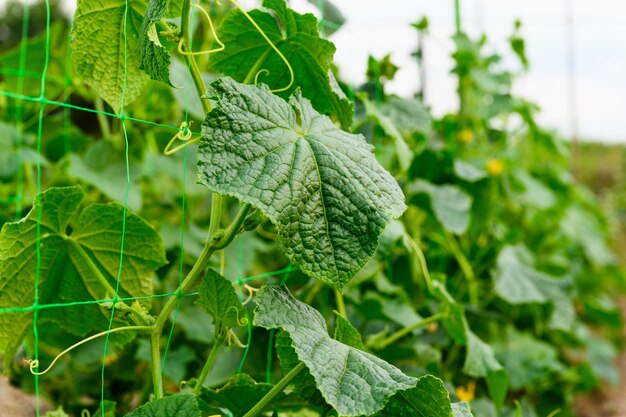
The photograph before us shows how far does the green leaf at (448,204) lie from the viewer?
5.46 feet

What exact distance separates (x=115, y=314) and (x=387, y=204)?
415 mm

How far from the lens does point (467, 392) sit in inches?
68.2

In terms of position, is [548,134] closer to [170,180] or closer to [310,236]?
[170,180]

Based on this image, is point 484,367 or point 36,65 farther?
point 36,65

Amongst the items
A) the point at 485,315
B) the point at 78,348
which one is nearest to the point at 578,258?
the point at 485,315

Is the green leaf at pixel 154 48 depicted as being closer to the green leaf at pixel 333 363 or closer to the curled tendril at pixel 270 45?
the curled tendril at pixel 270 45

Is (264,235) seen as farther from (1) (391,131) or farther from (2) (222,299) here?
(2) (222,299)

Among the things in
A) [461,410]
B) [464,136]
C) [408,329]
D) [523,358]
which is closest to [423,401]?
[461,410]

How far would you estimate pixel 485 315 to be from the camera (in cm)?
198

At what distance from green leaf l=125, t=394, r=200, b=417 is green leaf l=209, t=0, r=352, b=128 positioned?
0.47 meters

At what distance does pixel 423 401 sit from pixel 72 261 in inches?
22.1

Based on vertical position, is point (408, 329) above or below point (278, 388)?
below

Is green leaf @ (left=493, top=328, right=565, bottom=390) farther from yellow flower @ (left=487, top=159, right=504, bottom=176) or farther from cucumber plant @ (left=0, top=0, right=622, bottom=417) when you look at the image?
yellow flower @ (left=487, top=159, right=504, bottom=176)

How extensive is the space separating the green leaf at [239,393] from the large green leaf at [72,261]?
0.20 meters
